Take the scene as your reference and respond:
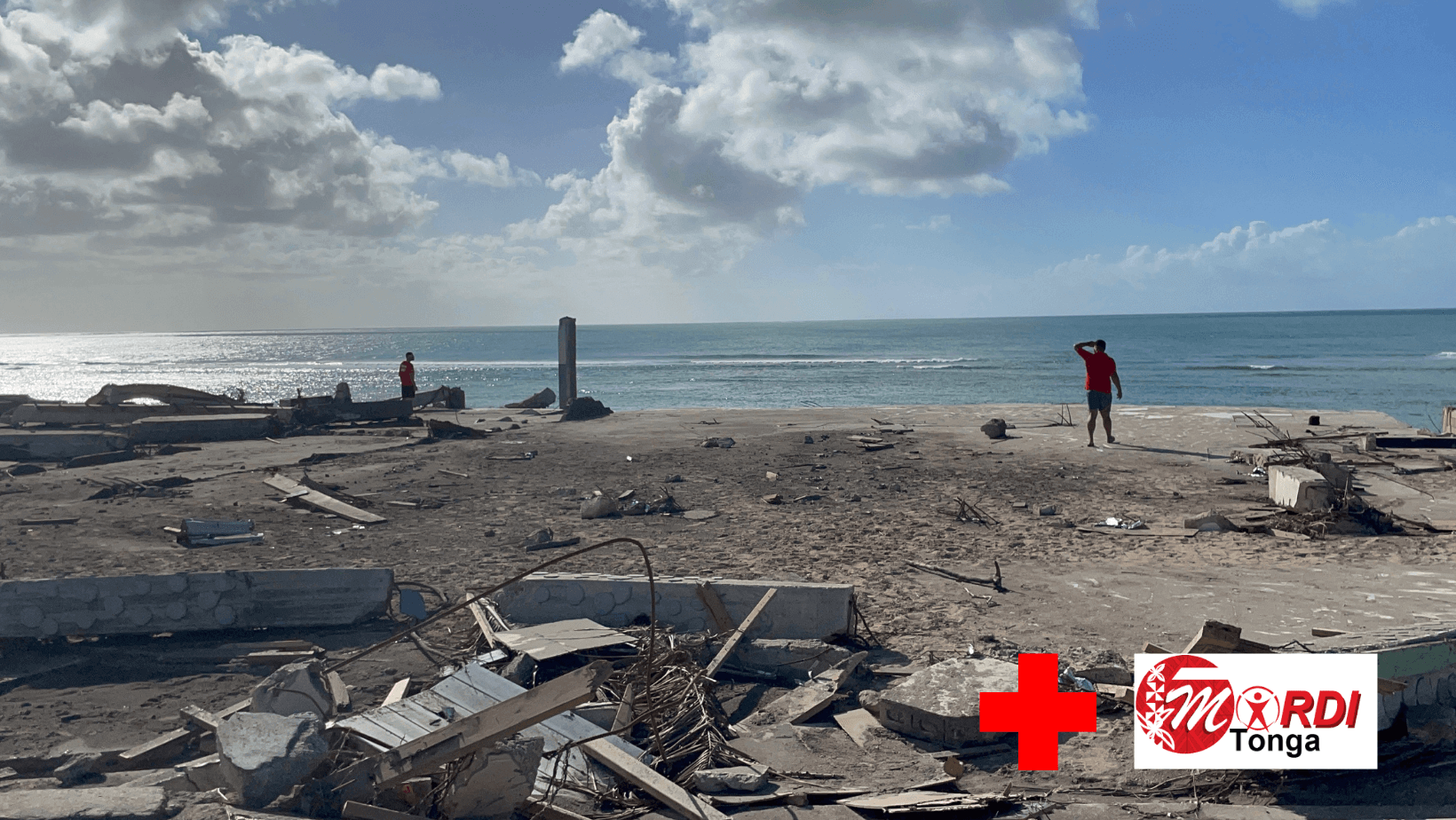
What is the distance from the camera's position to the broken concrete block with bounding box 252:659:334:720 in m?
3.93

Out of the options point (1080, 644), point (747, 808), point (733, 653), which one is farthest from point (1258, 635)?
point (747, 808)

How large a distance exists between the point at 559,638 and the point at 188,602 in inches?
97.5

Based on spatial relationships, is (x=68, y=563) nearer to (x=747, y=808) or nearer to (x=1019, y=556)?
(x=747, y=808)

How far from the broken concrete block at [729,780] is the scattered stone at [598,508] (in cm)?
565

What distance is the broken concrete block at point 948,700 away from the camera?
13.4 ft

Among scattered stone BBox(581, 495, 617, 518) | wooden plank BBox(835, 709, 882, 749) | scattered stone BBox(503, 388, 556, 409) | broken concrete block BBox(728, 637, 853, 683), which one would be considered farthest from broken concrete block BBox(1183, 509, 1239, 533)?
scattered stone BBox(503, 388, 556, 409)

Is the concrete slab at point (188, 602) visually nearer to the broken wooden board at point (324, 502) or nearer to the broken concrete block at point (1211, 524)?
the broken wooden board at point (324, 502)

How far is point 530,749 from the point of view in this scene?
339 cm

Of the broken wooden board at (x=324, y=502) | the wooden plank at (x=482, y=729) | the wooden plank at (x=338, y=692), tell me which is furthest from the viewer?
the broken wooden board at (x=324, y=502)

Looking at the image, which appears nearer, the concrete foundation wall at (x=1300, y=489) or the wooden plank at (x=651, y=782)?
the wooden plank at (x=651, y=782)

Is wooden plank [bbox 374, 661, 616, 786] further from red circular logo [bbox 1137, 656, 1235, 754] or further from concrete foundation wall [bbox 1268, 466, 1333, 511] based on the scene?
concrete foundation wall [bbox 1268, 466, 1333, 511]

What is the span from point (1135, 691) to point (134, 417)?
737 inches

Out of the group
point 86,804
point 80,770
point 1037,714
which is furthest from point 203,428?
point 1037,714

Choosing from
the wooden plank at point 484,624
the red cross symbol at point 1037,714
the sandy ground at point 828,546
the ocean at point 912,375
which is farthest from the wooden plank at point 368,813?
the ocean at point 912,375
